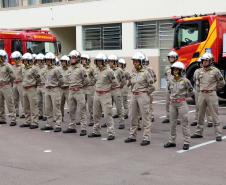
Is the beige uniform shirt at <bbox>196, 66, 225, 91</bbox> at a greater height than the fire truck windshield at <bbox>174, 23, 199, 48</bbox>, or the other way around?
the fire truck windshield at <bbox>174, 23, 199, 48</bbox>

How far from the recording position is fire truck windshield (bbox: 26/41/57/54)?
20.5m

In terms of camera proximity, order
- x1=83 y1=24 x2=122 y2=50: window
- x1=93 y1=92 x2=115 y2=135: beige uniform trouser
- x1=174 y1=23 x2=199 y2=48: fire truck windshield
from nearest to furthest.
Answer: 1. x1=93 y1=92 x2=115 y2=135: beige uniform trouser
2. x1=174 y1=23 x2=199 y2=48: fire truck windshield
3. x1=83 y1=24 x2=122 y2=50: window

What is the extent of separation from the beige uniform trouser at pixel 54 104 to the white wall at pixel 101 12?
1120 centimetres

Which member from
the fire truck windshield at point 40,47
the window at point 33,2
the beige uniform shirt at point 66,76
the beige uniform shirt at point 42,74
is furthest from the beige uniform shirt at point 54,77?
the window at point 33,2

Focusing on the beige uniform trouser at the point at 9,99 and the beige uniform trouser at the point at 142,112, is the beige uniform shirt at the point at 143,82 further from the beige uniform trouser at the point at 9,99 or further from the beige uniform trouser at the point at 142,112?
the beige uniform trouser at the point at 9,99

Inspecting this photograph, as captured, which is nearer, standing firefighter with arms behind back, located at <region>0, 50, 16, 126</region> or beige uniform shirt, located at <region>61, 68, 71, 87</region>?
beige uniform shirt, located at <region>61, 68, 71, 87</region>

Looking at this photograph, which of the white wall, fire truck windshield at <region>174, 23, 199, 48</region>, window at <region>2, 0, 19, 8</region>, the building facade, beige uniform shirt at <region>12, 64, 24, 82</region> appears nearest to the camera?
beige uniform shirt at <region>12, 64, 24, 82</region>

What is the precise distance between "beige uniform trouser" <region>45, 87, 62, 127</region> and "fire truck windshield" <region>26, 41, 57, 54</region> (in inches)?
333

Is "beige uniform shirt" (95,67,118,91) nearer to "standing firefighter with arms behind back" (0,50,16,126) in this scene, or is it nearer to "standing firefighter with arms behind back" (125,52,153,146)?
"standing firefighter with arms behind back" (125,52,153,146)

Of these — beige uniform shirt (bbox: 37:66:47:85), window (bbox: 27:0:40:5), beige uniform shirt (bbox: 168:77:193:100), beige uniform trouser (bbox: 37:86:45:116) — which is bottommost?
beige uniform trouser (bbox: 37:86:45:116)

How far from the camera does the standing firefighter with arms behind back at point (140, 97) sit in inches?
404

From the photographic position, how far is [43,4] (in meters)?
29.2

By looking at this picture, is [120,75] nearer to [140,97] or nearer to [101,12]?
[140,97]

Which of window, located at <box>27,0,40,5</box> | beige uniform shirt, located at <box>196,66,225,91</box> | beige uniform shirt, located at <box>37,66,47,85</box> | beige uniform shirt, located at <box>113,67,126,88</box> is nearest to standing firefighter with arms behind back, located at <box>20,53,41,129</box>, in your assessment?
beige uniform shirt, located at <box>37,66,47,85</box>
